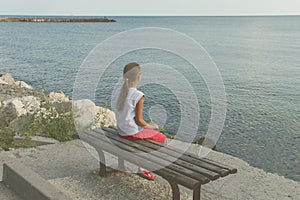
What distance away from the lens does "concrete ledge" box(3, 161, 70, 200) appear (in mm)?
4170

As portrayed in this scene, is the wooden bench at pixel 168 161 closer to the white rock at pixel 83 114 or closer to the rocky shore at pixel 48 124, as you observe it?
the rocky shore at pixel 48 124

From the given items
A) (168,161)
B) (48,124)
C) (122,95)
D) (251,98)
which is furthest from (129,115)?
(251,98)

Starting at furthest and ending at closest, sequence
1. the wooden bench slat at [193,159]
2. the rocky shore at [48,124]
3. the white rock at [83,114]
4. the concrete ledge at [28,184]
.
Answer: the white rock at [83,114]
the rocky shore at [48,124]
the concrete ledge at [28,184]
the wooden bench slat at [193,159]

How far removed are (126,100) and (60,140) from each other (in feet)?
9.04

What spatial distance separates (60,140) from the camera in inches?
283

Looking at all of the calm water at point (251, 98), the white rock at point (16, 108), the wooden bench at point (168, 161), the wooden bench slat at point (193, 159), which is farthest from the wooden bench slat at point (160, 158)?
the calm water at point (251, 98)

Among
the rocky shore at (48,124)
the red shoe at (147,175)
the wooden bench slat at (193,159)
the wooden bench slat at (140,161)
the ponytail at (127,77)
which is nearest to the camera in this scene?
the wooden bench slat at (140,161)

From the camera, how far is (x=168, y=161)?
4258 millimetres

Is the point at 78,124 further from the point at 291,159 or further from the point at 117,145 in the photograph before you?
the point at 291,159

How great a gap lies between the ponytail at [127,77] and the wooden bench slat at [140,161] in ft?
1.69

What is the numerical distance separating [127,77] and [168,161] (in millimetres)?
1223

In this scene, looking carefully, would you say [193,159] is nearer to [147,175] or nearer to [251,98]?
[147,175]

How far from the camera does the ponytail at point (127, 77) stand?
15.7 ft

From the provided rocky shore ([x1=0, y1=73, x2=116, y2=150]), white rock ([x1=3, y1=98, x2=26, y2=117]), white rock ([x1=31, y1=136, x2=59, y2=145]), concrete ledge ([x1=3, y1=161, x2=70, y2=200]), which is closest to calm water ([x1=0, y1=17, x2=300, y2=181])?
white rock ([x1=3, y1=98, x2=26, y2=117])
